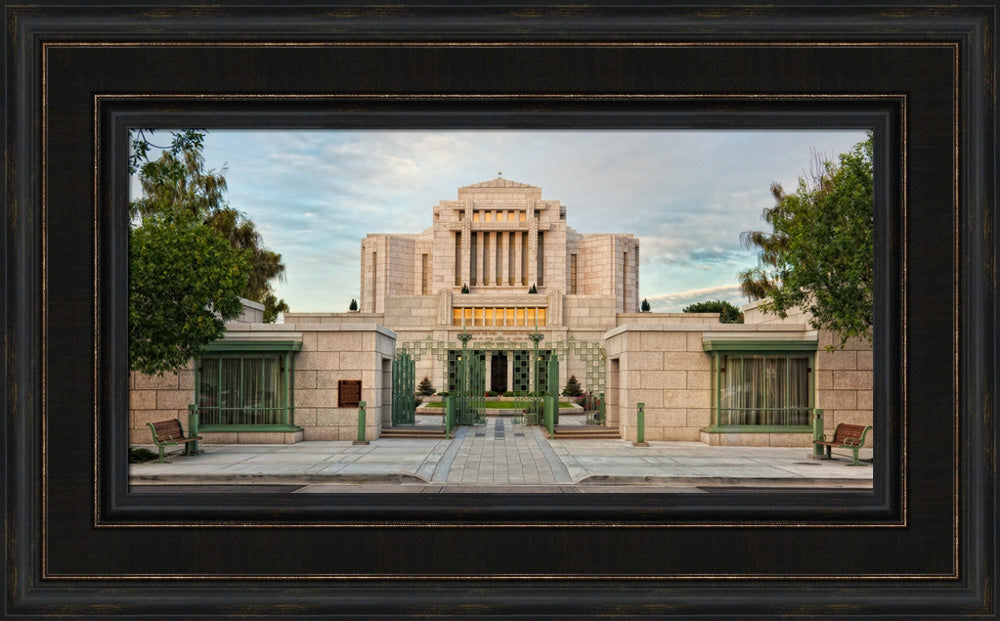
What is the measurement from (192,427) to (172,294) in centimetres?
328

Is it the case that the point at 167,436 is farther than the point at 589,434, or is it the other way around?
the point at 589,434

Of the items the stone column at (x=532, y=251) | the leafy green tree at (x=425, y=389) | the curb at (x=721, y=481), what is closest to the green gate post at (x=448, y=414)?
the curb at (x=721, y=481)

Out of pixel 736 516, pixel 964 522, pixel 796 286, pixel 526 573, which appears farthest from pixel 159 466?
pixel 796 286

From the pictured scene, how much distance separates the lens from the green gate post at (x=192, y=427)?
51.9ft

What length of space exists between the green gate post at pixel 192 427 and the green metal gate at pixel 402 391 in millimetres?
6669

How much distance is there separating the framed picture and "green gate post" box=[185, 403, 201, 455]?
1172cm

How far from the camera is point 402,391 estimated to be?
74.5 ft

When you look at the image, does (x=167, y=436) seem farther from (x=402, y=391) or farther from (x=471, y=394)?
(x=471, y=394)

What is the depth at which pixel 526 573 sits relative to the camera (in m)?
4.79

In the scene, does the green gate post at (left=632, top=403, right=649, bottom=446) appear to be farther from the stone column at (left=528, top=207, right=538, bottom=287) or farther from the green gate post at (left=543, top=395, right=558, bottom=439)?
the stone column at (left=528, top=207, right=538, bottom=287)

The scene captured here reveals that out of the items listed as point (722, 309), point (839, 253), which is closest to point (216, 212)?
point (839, 253)

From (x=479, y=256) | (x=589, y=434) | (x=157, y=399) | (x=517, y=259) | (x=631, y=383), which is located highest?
(x=479, y=256)

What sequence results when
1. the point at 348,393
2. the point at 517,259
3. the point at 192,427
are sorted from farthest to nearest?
the point at 517,259 → the point at 348,393 → the point at 192,427

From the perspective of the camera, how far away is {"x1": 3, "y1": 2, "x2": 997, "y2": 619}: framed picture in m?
4.77
